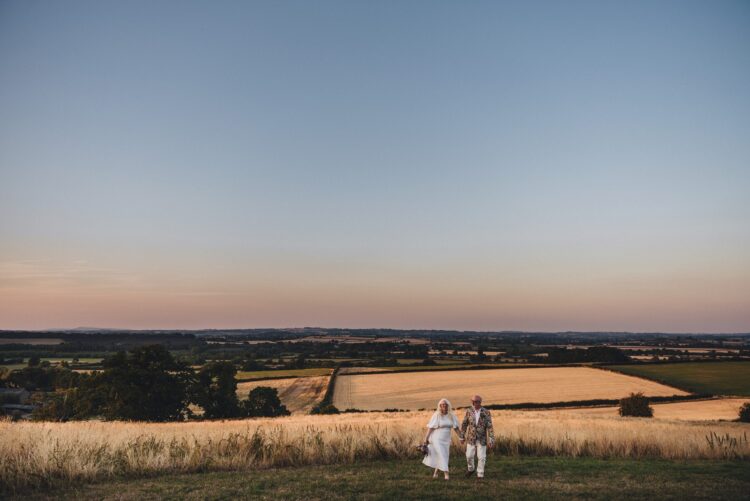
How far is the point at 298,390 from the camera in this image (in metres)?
71.6

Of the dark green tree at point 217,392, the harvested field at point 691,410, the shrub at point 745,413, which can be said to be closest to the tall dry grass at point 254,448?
the harvested field at point 691,410

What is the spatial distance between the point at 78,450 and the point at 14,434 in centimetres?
252

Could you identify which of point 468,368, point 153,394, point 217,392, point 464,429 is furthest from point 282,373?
point 464,429

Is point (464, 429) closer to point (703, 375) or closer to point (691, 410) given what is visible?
point (691, 410)

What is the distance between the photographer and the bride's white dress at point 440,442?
11773 millimetres

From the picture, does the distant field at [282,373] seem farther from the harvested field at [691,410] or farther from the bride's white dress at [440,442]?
the bride's white dress at [440,442]

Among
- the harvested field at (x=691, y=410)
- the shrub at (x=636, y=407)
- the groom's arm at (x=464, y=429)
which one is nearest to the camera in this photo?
the groom's arm at (x=464, y=429)

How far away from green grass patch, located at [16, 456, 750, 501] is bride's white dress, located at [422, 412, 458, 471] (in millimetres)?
332

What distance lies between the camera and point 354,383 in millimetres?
78188

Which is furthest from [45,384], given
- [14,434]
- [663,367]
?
[663,367]

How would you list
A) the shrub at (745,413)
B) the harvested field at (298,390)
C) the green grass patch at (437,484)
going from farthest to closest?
the harvested field at (298,390) → the shrub at (745,413) → the green grass patch at (437,484)

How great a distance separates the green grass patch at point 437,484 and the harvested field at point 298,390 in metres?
45.0

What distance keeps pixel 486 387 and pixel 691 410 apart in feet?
84.0

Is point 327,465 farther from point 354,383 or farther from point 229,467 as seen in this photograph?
point 354,383
